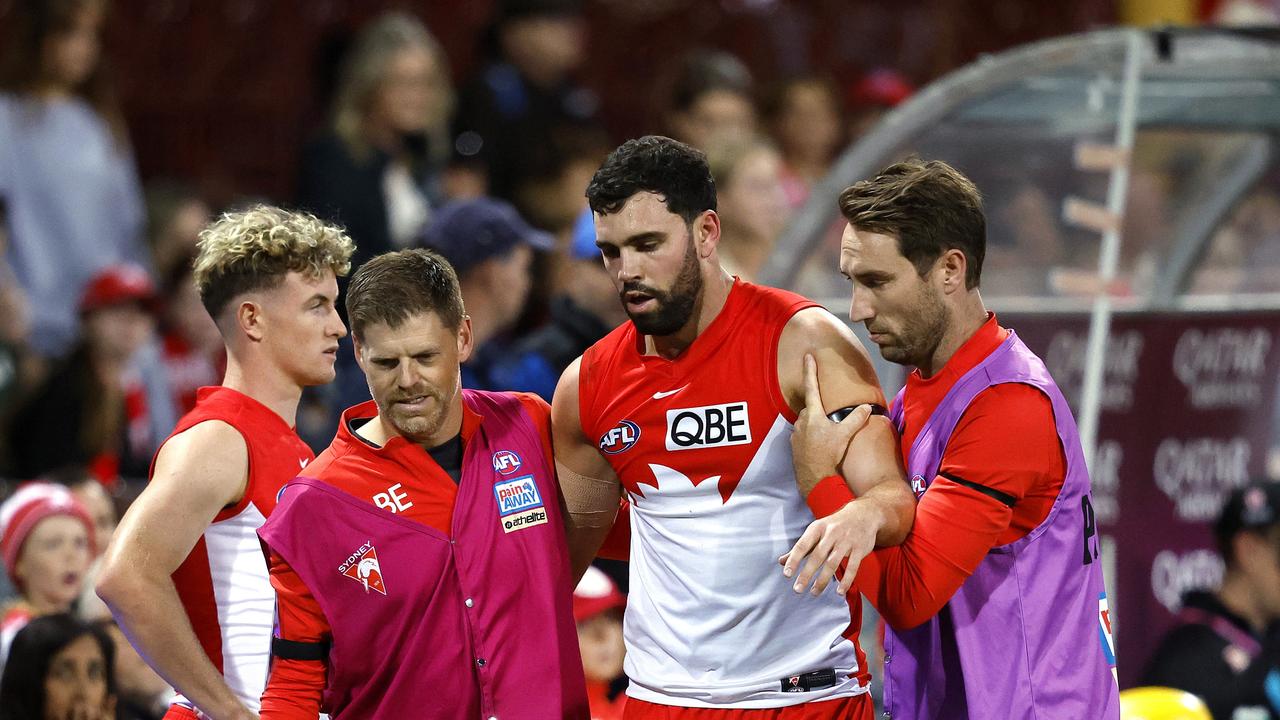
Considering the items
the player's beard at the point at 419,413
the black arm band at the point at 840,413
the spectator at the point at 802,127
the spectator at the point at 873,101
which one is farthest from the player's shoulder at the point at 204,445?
the spectator at the point at 873,101

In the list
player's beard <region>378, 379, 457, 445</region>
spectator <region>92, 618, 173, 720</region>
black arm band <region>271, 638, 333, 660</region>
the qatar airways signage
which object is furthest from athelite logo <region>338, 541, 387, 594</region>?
the qatar airways signage

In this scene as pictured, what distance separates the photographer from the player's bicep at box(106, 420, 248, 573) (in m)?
4.25

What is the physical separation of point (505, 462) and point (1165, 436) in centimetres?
441

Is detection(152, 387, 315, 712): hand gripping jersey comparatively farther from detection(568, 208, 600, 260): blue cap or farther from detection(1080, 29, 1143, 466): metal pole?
detection(1080, 29, 1143, 466): metal pole

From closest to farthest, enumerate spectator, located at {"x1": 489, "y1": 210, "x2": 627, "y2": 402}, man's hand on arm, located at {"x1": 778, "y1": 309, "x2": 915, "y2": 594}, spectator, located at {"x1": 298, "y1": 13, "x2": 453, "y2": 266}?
man's hand on arm, located at {"x1": 778, "y1": 309, "x2": 915, "y2": 594} → spectator, located at {"x1": 489, "y1": 210, "x2": 627, "y2": 402} → spectator, located at {"x1": 298, "y1": 13, "x2": 453, "y2": 266}

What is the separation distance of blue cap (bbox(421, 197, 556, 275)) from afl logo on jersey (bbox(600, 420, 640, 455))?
2.51 meters

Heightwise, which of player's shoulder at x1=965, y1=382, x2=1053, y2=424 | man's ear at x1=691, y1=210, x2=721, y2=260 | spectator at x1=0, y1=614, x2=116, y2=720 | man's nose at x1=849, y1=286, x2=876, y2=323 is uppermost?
man's ear at x1=691, y1=210, x2=721, y2=260

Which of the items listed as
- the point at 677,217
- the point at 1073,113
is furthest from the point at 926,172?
the point at 1073,113

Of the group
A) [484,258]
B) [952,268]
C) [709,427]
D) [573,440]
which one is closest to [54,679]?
[573,440]

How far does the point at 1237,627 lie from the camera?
23.3ft

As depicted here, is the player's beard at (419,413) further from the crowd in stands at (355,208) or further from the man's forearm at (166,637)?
the crowd in stands at (355,208)

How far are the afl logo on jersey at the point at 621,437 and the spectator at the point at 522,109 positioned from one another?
4.70m

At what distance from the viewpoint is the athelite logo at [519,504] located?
4242mm

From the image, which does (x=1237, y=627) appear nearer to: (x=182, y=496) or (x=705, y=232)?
(x=705, y=232)
